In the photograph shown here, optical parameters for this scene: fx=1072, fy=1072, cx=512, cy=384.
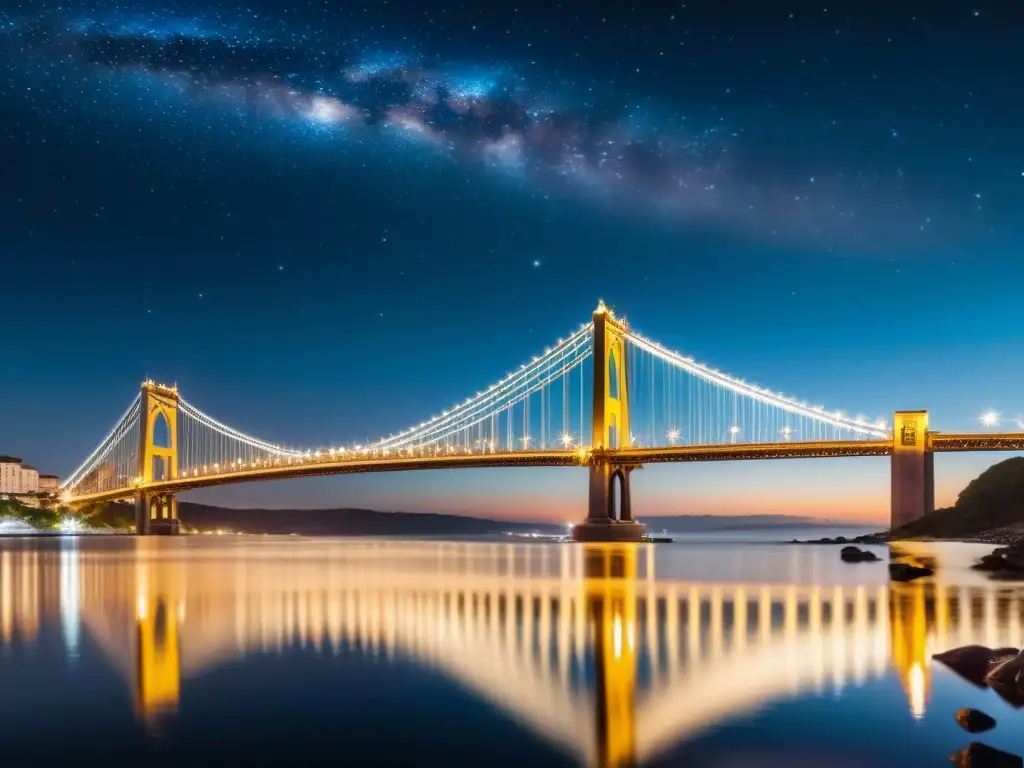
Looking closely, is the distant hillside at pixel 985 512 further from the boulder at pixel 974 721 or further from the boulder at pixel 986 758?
the boulder at pixel 986 758

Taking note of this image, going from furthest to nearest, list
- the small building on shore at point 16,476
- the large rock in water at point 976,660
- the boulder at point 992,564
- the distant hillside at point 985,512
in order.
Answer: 1. the small building on shore at point 16,476
2. the distant hillside at point 985,512
3. the boulder at point 992,564
4. the large rock in water at point 976,660

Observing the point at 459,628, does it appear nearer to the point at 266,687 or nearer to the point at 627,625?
the point at 627,625

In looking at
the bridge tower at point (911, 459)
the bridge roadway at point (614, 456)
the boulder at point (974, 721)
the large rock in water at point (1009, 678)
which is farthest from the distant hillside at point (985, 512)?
the boulder at point (974, 721)

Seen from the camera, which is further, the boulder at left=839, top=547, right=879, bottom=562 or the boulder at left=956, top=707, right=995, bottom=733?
the boulder at left=839, top=547, right=879, bottom=562

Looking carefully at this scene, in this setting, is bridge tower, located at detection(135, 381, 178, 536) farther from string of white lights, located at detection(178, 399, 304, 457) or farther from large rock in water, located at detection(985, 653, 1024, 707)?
large rock in water, located at detection(985, 653, 1024, 707)

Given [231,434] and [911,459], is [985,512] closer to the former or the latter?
[911,459]

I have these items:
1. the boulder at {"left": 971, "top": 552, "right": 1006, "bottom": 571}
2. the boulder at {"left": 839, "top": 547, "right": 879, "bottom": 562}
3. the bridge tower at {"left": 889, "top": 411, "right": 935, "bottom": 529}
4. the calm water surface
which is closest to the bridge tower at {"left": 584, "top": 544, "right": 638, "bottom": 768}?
the calm water surface

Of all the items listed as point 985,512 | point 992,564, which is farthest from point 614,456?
point 992,564
